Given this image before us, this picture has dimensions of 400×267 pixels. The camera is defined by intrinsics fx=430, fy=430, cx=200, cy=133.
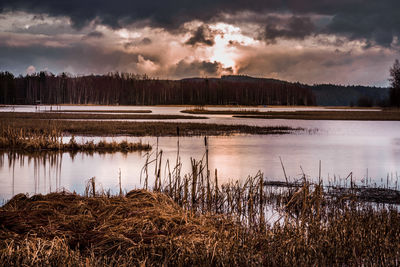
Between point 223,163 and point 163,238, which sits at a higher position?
point 163,238

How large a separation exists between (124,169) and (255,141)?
14.3m

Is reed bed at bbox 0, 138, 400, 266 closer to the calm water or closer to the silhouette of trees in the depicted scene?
the calm water

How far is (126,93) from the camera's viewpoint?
165625 mm

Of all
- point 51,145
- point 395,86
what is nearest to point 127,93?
point 395,86

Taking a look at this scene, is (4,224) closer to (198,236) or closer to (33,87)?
(198,236)

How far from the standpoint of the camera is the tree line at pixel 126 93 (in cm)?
15525

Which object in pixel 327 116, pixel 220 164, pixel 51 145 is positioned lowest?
pixel 220 164

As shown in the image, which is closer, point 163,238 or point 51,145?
point 163,238

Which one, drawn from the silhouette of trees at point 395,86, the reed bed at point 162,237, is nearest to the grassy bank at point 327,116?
the silhouette of trees at point 395,86

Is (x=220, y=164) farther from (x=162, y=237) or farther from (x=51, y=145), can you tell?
(x=162, y=237)

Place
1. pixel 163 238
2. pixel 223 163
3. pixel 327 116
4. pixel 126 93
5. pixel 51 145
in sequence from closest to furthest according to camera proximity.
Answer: pixel 163 238 < pixel 223 163 < pixel 51 145 < pixel 327 116 < pixel 126 93

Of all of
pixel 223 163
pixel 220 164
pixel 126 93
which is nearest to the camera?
pixel 220 164

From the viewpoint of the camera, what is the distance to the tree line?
15525cm

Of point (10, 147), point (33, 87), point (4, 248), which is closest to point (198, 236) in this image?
point (4, 248)
